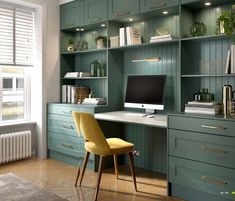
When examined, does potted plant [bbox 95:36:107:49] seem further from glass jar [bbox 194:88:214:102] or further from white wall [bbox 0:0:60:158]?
glass jar [bbox 194:88:214:102]

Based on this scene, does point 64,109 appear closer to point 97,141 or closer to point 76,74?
point 76,74

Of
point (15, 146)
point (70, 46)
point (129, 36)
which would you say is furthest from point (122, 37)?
point (15, 146)

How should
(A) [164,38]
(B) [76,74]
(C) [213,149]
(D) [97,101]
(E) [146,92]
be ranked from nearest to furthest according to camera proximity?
(C) [213,149], (A) [164,38], (E) [146,92], (D) [97,101], (B) [76,74]

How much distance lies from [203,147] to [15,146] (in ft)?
9.10

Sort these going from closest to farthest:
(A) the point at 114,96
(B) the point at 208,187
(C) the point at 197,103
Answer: (B) the point at 208,187
(C) the point at 197,103
(A) the point at 114,96

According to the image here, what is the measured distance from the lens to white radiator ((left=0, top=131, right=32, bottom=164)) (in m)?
4.11

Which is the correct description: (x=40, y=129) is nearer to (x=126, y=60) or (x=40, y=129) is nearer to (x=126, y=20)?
(x=126, y=60)

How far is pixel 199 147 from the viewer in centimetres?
274

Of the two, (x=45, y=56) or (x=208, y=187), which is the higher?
(x=45, y=56)

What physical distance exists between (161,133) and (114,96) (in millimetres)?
864

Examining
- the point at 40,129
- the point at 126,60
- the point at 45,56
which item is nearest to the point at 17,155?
the point at 40,129

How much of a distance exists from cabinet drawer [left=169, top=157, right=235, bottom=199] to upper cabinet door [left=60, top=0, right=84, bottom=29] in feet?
8.46

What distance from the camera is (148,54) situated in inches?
152

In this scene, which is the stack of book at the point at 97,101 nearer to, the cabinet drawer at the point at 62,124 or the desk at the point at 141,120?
the cabinet drawer at the point at 62,124
